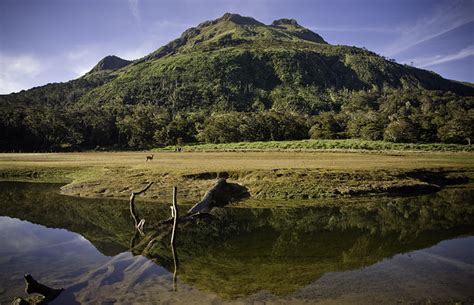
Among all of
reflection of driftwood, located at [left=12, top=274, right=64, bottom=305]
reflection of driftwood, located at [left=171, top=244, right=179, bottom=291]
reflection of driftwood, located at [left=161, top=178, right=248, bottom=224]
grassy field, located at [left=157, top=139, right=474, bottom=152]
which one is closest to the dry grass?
reflection of driftwood, located at [left=161, top=178, right=248, bottom=224]

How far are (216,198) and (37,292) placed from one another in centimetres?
2068

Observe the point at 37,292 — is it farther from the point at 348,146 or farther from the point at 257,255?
the point at 348,146

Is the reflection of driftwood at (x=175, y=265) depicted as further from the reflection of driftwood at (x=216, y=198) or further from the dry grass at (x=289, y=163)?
the dry grass at (x=289, y=163)

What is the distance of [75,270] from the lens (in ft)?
52.6

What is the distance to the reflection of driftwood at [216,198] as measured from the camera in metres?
26.3

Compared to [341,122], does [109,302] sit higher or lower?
lower

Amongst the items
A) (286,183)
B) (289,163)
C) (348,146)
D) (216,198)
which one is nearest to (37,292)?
(216,198)

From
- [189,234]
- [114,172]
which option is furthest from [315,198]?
[114,172]

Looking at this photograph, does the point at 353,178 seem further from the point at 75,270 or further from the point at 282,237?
the point at 75,270

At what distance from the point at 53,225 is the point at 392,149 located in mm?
71398

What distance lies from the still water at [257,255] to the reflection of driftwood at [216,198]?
1414 mm

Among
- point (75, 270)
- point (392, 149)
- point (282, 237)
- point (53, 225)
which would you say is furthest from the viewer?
point (392, 149)

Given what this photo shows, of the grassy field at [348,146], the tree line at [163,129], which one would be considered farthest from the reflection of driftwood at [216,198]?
the tree line at [163,129]

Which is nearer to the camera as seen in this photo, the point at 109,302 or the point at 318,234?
the point at 109,302
